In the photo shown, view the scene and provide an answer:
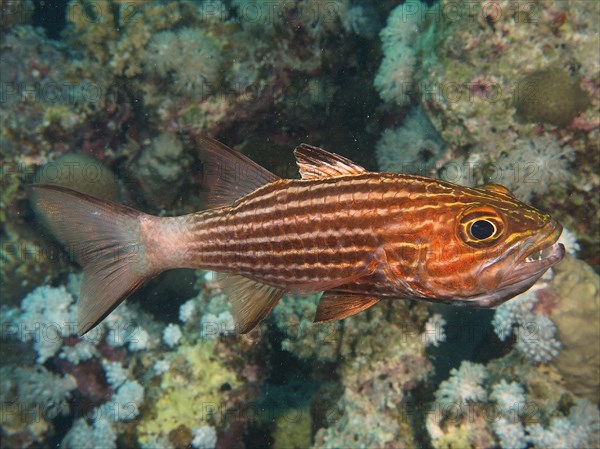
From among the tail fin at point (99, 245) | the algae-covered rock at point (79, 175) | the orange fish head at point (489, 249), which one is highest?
the orange fish head at point (489, 249)

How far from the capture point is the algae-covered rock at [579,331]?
439cm

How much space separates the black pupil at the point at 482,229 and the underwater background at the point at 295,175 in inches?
87.0

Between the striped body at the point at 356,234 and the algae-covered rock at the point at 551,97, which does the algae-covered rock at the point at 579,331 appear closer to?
the algae-covered rock at the point at 551,97

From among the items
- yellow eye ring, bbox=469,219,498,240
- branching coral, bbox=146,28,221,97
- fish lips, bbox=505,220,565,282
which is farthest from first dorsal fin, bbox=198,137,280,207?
branching coral, bbox=146,28,221,97

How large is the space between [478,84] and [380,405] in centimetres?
380

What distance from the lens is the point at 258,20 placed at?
6691 mm

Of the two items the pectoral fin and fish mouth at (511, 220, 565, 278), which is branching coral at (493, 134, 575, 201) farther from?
the pectoral fin

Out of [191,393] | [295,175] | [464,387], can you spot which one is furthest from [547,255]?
[191,393]

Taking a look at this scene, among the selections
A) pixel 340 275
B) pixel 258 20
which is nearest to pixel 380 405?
pixel 340 275

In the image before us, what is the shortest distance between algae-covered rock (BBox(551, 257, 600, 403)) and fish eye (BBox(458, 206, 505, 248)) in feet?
9.05

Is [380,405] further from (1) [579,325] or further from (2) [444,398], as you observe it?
(1) [579,325]

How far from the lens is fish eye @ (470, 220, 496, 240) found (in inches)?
95.6

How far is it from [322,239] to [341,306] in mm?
488

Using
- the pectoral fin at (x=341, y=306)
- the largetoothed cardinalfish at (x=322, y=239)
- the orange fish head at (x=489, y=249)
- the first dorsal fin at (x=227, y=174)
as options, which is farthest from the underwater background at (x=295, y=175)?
the orange fish head at (x=489, y=249)
